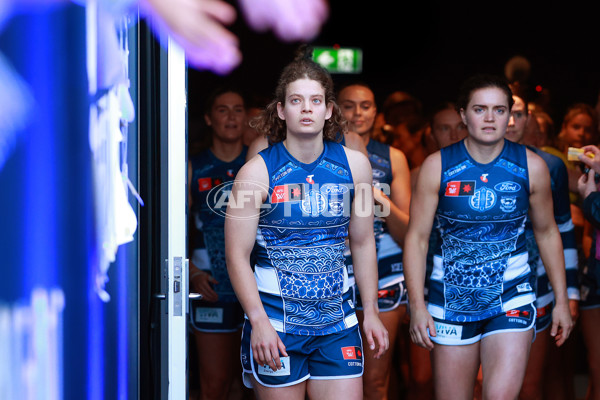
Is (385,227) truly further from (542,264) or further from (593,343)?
(593,343)

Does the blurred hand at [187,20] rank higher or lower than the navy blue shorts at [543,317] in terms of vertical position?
higher

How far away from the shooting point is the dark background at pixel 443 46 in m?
8.18

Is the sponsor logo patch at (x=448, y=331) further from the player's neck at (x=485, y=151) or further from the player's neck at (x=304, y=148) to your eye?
the player's neck at (x=304, y=148)

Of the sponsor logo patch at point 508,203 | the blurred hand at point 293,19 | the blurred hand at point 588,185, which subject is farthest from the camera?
the blurred hand at point 293,19

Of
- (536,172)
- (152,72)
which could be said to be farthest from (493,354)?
(152,72)

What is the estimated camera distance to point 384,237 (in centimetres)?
413

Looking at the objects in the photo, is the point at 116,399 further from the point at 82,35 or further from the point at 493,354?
the point at 493,354

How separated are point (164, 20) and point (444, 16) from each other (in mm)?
6954

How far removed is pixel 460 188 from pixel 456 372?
76 cm

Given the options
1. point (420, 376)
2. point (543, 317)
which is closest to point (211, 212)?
point (420, 376)

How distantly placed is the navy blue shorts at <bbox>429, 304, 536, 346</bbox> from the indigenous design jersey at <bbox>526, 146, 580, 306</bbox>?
0.67 metres

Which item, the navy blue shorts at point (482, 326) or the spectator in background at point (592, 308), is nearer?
the navy blue shorts at point (482, 326)

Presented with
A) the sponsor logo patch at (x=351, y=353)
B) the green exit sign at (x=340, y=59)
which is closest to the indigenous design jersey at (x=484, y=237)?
the sponsor logo patch at (x=351, y=353)

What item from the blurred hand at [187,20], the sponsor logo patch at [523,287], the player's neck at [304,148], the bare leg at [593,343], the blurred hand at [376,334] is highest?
the blurred hand at [187,20]
